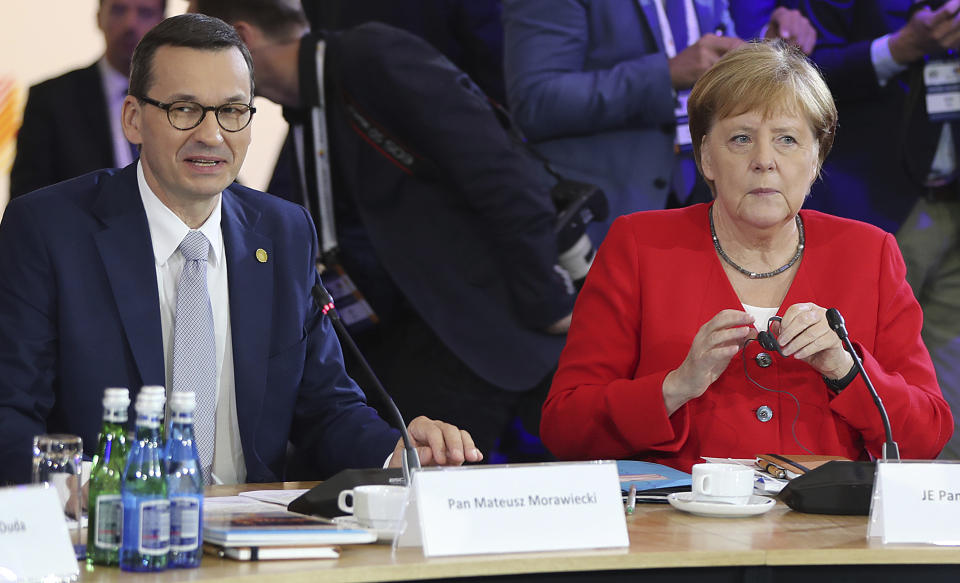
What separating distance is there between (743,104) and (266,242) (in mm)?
950

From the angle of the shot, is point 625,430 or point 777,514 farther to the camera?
point 625,430

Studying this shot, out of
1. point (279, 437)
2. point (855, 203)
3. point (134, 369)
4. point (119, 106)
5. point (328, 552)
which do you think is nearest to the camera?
point (328, 552)

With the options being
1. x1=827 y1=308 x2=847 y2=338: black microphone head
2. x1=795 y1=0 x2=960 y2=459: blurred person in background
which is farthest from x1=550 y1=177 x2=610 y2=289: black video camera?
x1=827 y1=308 x2=847 y2=338: black microphone head

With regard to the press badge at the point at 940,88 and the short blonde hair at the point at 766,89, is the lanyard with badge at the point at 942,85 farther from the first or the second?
the short blonde hair at the point at 766,89

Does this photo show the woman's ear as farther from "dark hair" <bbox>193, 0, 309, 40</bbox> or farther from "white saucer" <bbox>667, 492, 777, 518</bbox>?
"dark hair" <bbox>193, 0, 309, 40</bbox>

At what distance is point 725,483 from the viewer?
1591 mm

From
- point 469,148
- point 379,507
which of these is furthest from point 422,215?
point 379,507

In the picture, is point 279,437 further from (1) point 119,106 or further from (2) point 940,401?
(1) point 119,106

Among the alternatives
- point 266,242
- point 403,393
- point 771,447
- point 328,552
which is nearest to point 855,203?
point 403,393

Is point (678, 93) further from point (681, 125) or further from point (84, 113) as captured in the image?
point (84, 113)

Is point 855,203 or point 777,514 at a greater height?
point 855,203

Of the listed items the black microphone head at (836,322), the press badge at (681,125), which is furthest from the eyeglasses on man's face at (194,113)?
the press badge at (681,125)

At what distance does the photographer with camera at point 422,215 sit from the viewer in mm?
3344

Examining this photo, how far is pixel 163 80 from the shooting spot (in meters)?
2.03
